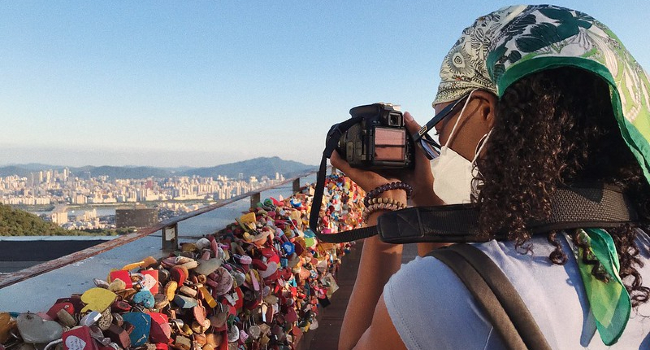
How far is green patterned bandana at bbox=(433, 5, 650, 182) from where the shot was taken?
89cm

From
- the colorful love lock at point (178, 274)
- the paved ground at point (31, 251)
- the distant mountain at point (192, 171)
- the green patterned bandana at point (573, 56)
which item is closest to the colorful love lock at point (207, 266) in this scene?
the colorful love lock at point (178, 274)

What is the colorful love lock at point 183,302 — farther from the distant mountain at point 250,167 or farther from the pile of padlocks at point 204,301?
the distant mountain at point 250,167

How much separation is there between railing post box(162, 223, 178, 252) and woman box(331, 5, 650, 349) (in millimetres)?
1821

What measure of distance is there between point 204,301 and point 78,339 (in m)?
0.81

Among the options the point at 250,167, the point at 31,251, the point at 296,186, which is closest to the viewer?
the point at 296,186

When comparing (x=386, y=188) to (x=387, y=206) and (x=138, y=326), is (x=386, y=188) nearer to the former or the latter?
(x=387, y=206)

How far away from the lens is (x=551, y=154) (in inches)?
36.0

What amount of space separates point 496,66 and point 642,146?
12.0 inches

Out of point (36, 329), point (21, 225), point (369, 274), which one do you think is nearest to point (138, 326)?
point (36, 329)

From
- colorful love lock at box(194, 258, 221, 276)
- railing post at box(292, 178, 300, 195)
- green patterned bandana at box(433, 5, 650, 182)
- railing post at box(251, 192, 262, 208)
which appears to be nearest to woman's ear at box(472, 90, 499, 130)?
green patterned bandana at box(433, 5, 650, 182)

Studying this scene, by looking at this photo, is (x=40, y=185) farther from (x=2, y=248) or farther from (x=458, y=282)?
(x=458, y=282)

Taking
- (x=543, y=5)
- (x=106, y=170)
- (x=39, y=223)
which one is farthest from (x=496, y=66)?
(x=106, y=170)

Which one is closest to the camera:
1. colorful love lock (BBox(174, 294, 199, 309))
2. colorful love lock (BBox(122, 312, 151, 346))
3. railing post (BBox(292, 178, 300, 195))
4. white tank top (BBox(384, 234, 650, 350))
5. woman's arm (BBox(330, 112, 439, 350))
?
white tank top (BBox(384, 234, 650, 350))

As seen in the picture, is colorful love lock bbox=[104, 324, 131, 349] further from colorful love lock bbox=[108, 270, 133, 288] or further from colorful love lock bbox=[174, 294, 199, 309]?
colorful love lock bbox=[174, 294, 199, 309]
